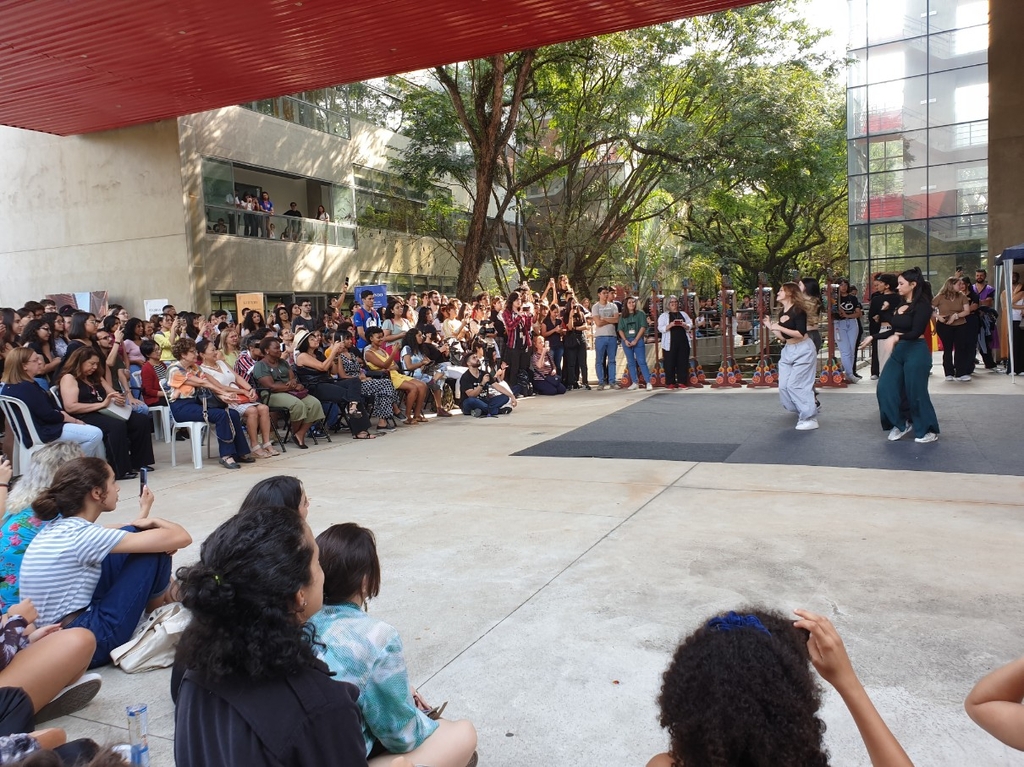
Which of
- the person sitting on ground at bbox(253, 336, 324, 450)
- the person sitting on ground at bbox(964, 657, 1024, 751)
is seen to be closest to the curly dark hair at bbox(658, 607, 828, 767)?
the person sitting on ground at bbox(964, 657, 1024, 751)

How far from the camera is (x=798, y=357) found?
340 inches

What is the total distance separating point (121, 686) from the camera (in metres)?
3.20

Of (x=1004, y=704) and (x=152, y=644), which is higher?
(x=1004, y=704)

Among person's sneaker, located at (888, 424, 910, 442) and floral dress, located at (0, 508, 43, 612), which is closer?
floral dress, located at (0, 508, 43, 612)

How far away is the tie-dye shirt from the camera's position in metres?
2.00

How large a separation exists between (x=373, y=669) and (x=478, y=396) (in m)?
9.13

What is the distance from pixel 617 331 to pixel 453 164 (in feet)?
29.9

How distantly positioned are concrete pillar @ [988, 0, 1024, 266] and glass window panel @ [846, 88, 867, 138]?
5070 mm

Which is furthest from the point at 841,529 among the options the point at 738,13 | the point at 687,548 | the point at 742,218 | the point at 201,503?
the point at 742,218

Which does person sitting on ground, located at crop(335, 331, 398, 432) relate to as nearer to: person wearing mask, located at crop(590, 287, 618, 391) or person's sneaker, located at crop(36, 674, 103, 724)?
person wearing mask, located at crop(590, 287, 618, 391)

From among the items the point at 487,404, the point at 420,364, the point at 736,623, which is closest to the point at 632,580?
the point at 736,623

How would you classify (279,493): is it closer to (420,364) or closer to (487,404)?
(420,364)

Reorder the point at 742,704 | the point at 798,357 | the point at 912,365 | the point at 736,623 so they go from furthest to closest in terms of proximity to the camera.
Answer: the point at 798,357 → the point at 912,365 → the point at 736,623 → the point at 742,704

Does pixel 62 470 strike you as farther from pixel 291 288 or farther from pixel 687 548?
pixel 291 288
